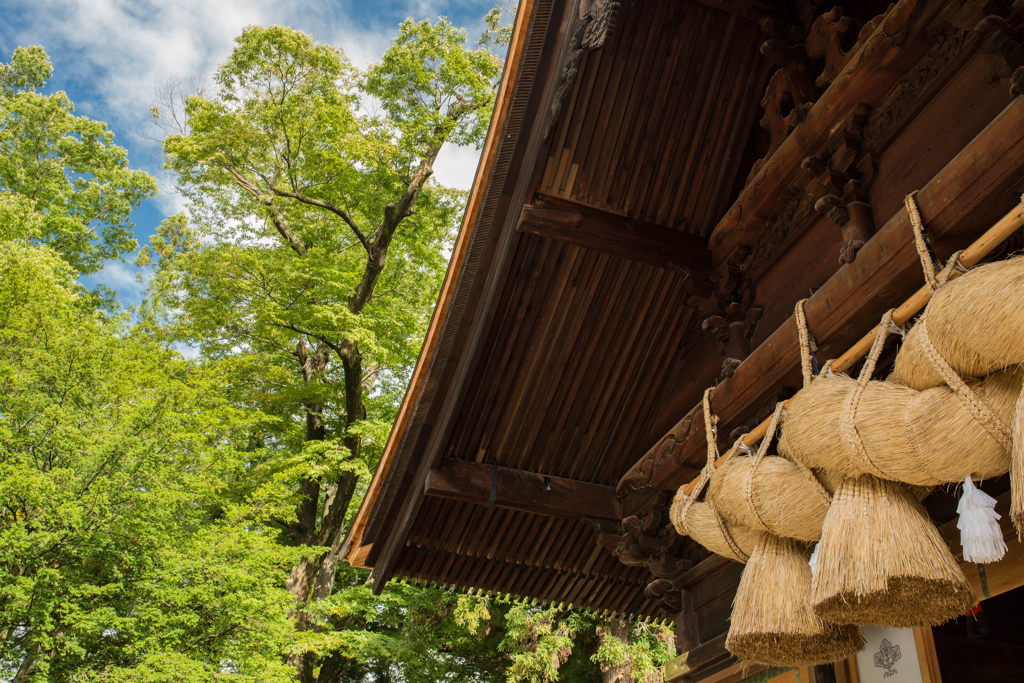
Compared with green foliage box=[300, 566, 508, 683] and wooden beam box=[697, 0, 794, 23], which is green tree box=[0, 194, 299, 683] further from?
wooden beam box=[697, 0, 794, 23]

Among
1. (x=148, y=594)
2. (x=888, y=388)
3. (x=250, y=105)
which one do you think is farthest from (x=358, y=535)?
(x=250, y=105)

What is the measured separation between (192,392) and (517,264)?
7769 mm

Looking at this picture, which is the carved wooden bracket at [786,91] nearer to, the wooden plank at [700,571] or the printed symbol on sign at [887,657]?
the wooden plank at [700,571]

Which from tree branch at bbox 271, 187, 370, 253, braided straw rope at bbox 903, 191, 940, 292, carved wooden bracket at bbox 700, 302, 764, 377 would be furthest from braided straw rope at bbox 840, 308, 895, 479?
tree branch at bbox 271, 187, 370, 253

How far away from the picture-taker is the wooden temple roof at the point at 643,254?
8.26ft

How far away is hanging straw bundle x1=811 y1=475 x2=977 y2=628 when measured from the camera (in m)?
1.63

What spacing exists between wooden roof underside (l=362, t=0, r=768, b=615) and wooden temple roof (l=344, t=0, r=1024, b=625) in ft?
0.04

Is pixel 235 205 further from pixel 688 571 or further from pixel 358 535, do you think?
pixel 688 571

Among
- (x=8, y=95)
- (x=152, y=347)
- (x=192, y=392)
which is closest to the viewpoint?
(x=192, y=392)

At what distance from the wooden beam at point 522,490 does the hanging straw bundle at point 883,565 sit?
223cm

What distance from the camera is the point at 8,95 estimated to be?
18.9 meters

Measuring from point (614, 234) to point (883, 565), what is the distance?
2.10 metres

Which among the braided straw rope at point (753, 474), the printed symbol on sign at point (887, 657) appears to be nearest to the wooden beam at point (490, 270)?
the braided straw rope at point (753, 474)

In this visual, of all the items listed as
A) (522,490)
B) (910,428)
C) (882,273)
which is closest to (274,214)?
(522,490)
